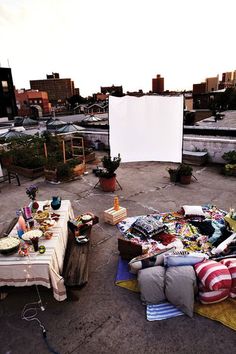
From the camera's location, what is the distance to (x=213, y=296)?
4855 mm

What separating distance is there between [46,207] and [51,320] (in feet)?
10.5

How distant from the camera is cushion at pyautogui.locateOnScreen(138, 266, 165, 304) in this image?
16.6 feet

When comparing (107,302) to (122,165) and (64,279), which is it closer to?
(64,279)

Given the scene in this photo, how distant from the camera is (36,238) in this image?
17.4ft

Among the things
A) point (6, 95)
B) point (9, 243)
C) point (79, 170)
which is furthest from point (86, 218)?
point (6, 95)

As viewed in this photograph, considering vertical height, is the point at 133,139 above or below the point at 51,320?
above

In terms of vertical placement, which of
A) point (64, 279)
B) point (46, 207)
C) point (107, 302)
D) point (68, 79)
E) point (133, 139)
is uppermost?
point (68, 79)

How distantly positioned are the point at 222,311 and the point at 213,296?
0.33 metres

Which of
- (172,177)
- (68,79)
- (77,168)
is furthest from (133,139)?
(68,79)

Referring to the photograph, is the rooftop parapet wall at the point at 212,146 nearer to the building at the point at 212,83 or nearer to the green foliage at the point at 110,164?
the green foliage at the point at 110,164

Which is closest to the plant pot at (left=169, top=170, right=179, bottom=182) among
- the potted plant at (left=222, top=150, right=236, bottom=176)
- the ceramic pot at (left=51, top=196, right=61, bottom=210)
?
the potted plant at (left=222, top=150, right=236, bottom=176)

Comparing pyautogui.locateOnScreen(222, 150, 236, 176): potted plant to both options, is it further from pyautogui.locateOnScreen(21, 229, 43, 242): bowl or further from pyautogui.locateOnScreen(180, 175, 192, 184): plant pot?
pyautogui.locateOnScreen(21, 229, 43, 242): bowl

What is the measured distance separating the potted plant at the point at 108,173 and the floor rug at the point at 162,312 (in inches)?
261

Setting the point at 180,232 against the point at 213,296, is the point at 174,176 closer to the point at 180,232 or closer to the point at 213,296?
the point at 180,232
